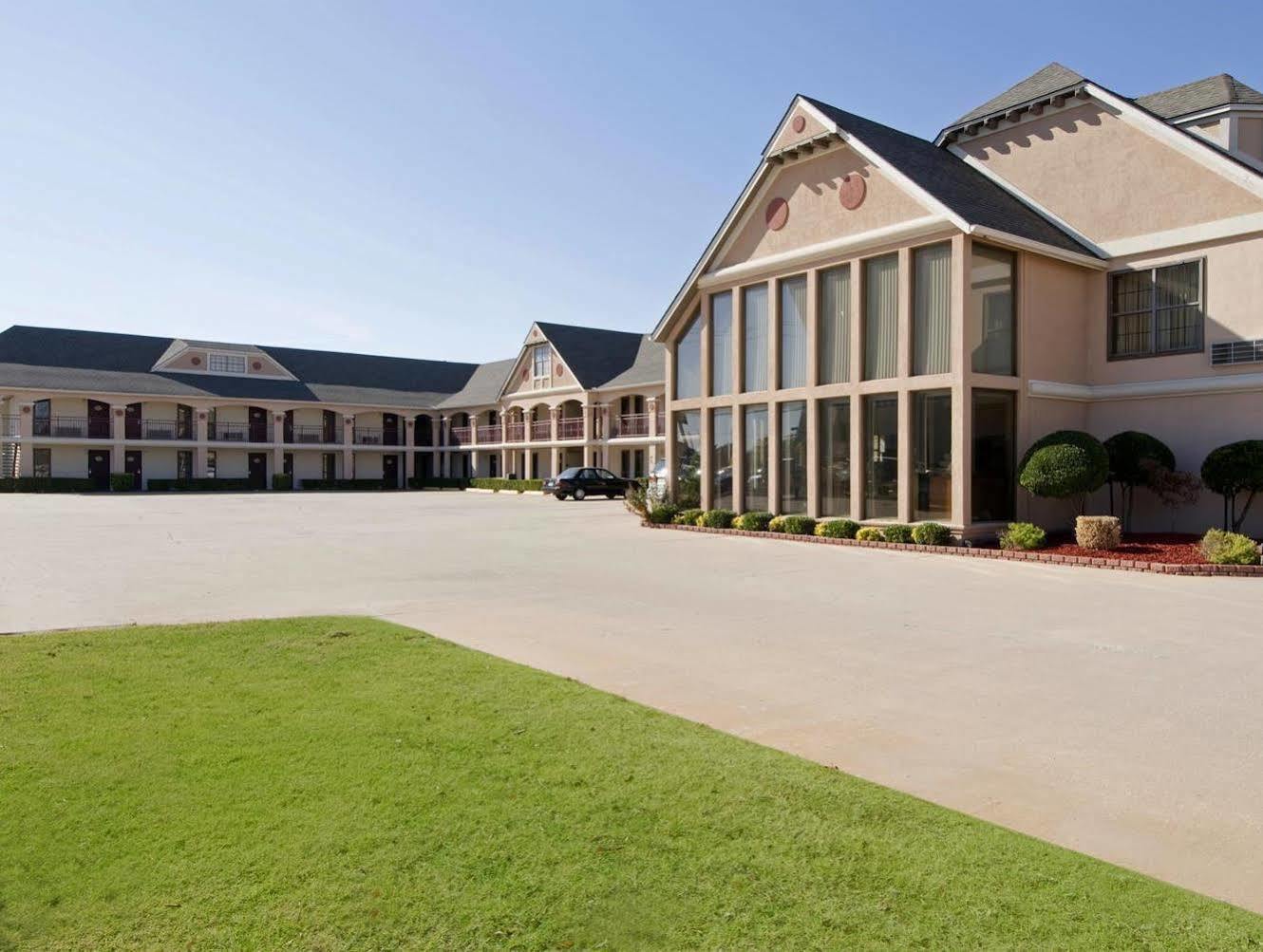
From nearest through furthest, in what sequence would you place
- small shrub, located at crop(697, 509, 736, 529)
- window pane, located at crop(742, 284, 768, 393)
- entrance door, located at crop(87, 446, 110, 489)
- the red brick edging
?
the red brick edging
small shrub, located at crop(697, 509, 736, 529)
window pane, located at crop(742, 284, 768, 393)
entrance door, located at crop(87, 446, 110, 489)

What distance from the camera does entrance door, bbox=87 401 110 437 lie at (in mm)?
50969

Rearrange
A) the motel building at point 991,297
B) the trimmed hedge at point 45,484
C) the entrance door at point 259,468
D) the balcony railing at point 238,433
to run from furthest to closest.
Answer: the entrance door at point 259,468, the balcony railing at point 238,433, the trimmed hedge at point 45,484, the motel building at point 991,297

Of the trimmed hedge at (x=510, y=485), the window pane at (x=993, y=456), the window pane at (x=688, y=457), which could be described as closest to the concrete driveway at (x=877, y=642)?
the window pane at (x=993, y=456)

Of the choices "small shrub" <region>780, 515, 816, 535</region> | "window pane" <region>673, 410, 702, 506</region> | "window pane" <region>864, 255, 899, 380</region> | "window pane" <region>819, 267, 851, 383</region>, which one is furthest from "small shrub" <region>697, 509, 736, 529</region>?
"window pane" <region>864, 255, 899, 380</region>

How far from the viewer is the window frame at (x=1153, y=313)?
60.1 feet

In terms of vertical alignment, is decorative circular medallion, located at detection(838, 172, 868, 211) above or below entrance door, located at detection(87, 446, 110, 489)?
above

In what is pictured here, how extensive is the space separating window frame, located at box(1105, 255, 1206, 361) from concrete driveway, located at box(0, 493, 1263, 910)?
22.3 ft

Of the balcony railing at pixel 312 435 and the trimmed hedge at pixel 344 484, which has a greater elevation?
the balcony railing at pixel 312 435

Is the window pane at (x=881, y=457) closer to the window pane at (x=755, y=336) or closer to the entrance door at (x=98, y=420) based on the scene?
the window pane at (x=755, y=336)

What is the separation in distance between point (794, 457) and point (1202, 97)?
1259 centimetres

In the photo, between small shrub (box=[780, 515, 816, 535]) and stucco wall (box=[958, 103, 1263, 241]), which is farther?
small shrub (box=[780, 515, 816, 535])

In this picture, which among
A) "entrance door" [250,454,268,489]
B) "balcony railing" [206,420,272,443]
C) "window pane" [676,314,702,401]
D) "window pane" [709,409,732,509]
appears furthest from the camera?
"entrance door" [250,454,268,489]

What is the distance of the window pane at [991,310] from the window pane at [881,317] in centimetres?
168

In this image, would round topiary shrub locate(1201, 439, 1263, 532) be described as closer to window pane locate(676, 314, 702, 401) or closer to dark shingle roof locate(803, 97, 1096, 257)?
dark shingle roof locate(803, 97, 1096, 257)
